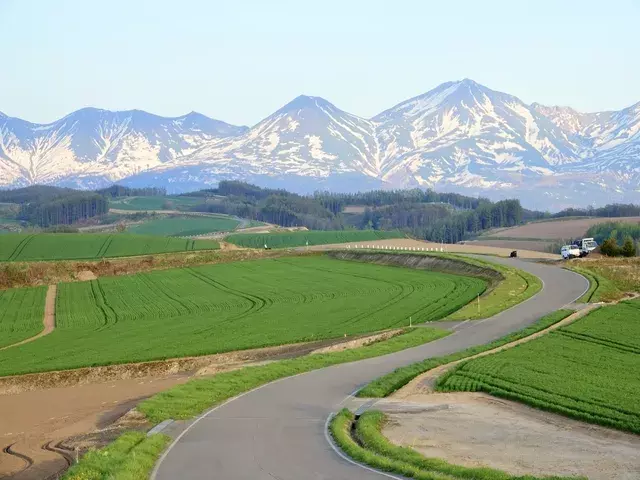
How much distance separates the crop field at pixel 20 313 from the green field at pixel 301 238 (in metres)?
49.7

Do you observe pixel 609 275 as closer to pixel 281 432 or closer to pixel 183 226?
pixel 281 432

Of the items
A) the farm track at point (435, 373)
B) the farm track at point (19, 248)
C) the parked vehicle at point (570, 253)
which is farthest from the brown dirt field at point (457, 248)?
the farm track at point (435, 373)

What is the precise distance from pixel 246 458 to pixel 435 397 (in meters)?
8.68

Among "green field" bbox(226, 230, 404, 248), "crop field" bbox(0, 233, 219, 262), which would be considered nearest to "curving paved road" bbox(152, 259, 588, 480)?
"crop field" bbox(0, 233, 219, 262)

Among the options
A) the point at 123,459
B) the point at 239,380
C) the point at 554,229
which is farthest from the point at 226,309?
the point at 554,229

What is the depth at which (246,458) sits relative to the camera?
21812 millimetres

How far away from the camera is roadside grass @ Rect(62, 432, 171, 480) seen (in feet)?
66.4

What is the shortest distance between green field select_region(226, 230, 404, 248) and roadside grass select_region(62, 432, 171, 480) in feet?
330

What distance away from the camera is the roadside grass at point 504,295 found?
47.3 metres

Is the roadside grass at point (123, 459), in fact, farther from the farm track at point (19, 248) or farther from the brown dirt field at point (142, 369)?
the farm track at point (19, 248)

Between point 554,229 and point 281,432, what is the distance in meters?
134

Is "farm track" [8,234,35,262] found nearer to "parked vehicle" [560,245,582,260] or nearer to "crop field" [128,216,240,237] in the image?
"parked vehicle" [560,245,582,260]

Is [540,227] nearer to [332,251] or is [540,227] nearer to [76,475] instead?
[332,251]

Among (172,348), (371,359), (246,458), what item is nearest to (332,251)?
(172,348)
